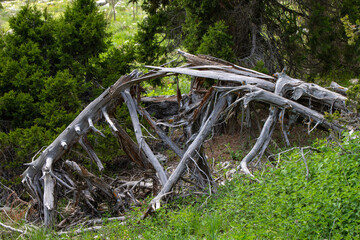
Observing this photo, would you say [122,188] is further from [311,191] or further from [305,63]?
[305,63]

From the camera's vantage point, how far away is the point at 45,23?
8.92 meters

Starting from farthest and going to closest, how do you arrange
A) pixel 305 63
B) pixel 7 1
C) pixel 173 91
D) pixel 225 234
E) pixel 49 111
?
pixel 7 1
pixel 173 91
pixel 305 63
pixel 49 111
pixel 225 234

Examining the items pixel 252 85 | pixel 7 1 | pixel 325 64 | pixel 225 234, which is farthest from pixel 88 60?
pixel 7 1

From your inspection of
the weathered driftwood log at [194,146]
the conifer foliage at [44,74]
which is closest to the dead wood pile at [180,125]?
the weathered driftwood log at [194,146]

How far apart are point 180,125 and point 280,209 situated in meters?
2.22

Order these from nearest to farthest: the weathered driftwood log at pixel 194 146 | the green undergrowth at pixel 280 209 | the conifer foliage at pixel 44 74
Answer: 1. the green undergrowth at pixel 280 209
2. the weathered driftwood log at pixel 194 146
3. the conifer foliage at pixel 44 74

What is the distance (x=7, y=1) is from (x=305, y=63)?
2236 centimetres

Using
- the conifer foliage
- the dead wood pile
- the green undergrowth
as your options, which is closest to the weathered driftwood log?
the dead wood pile

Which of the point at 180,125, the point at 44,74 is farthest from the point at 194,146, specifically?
the point at 44,74

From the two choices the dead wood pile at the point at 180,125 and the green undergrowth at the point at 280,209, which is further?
the dead wood pile at the point at 180,125

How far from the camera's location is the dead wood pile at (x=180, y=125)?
5426 mm

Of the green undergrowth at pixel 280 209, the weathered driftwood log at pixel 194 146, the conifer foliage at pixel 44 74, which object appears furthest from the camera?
the conifer foliage at pixel 44 74

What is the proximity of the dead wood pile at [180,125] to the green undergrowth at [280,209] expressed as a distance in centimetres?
31

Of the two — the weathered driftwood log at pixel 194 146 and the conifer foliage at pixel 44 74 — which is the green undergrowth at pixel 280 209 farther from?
the conifer foliage at pixel 44 74
